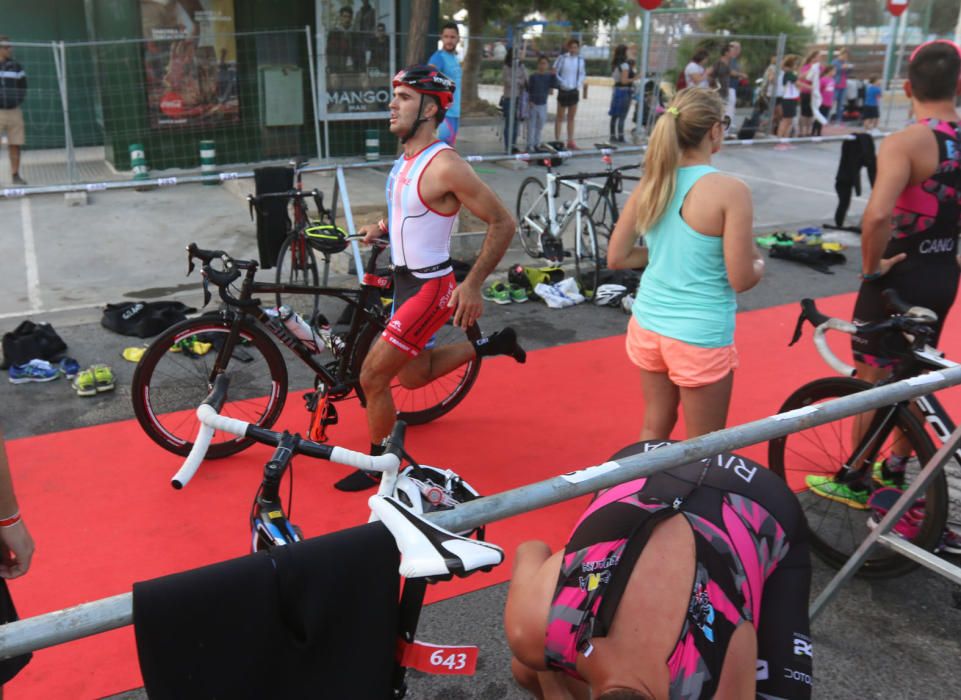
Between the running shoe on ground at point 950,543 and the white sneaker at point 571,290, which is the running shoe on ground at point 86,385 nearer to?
the white sneaker at point 571,290

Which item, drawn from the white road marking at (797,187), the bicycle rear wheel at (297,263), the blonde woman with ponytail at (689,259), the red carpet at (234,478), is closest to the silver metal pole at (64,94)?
the bicycle rear wheel at (297,263)

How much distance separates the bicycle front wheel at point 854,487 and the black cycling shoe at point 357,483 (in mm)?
2067

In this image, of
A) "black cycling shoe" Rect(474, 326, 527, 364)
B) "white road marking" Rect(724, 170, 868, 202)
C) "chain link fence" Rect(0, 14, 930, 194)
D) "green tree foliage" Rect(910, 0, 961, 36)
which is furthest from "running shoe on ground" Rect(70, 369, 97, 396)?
"green tree foliage" Rect(910, 0, 961, 36)

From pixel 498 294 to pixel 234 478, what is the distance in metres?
3.77

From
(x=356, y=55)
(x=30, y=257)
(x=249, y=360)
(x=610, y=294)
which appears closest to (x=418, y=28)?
(x=610, y=294)

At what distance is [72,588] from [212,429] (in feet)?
6.11

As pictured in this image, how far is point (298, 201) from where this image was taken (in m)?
6.52

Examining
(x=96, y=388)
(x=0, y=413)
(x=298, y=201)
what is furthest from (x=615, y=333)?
(x=0, y=413)

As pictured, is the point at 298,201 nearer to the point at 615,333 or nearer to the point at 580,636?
the point at 615,333

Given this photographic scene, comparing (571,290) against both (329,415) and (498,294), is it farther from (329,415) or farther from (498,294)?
(329,415)

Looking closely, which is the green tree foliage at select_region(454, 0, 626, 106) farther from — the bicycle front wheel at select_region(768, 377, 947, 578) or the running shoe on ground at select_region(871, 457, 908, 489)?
the running shoe on ground at select_region(871, 457, 908, 489)

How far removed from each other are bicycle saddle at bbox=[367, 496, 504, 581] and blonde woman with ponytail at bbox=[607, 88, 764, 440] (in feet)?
6.87

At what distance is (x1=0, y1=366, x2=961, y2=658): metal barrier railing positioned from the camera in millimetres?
1209

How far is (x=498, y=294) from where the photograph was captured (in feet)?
24.8
